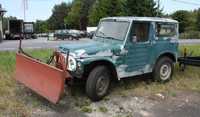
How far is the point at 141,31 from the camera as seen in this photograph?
337 inches

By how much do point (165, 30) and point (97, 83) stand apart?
9.36ft

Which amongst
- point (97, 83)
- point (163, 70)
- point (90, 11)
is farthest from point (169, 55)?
point (90, 11)

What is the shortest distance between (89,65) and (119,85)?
1.79 metres

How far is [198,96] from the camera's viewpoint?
27.8ft

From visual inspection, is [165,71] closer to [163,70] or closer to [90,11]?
[163,70]

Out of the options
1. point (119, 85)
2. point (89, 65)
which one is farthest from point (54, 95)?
point (119, 85)

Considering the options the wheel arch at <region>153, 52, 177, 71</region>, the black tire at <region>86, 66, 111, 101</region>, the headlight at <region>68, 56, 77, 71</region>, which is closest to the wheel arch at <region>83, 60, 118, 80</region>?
the black tire at <region>86, 66, 111, 101</region>

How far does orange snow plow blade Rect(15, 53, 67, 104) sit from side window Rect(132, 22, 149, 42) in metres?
2.44

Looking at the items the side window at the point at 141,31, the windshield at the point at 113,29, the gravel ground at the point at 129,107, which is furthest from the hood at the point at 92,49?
the gravel ground at the point at 129,107

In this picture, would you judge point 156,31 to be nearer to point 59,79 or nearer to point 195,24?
point 59,79

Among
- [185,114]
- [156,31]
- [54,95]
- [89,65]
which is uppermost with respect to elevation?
[156,31]

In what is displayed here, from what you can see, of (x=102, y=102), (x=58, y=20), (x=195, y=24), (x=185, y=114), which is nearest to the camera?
(x=185, y=114)

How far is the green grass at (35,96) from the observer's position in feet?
22.6

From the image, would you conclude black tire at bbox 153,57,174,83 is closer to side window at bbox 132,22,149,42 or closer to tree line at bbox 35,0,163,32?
side window at bbox 132,22,149,42
